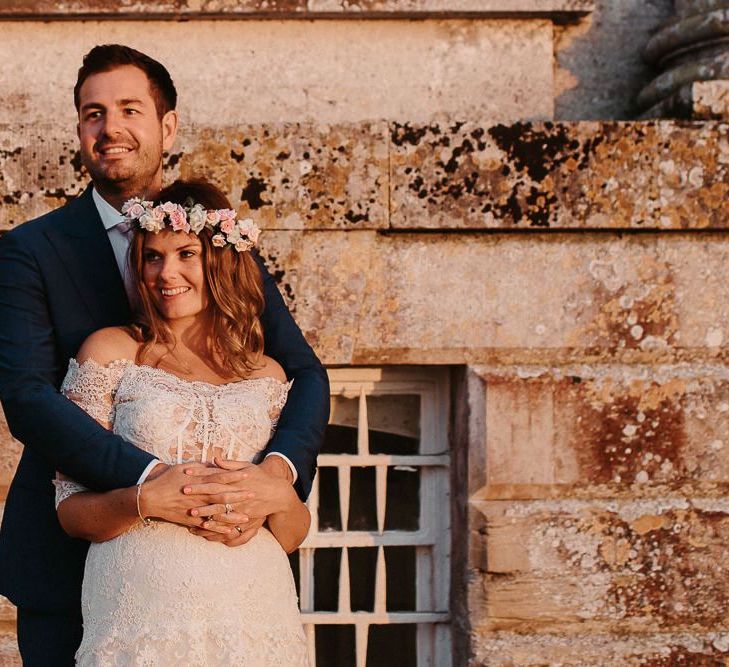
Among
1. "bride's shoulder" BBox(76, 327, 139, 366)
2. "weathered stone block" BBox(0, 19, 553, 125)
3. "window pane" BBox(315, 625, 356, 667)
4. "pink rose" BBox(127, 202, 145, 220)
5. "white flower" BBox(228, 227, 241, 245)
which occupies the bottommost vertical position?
"window pane" BBox(315, 625, 356, 667)

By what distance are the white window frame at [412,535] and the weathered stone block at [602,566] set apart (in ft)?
0.90

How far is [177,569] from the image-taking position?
2270 millimetres

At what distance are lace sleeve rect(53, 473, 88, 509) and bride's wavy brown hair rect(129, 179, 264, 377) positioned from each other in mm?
314

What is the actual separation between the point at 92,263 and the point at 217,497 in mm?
717

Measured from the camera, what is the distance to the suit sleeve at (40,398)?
7.35 feet

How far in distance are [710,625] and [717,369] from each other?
82 centimetres

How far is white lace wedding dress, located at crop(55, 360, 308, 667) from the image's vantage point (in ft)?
7.34

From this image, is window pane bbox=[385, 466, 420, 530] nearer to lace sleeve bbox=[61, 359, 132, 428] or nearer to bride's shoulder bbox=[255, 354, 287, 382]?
bride's shoulder bbox=[255, 354, 287, 382]

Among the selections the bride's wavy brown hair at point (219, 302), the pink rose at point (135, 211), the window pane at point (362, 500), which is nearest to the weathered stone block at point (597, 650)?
the window pane at point (362, 500)

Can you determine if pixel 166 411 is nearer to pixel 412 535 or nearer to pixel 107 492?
pixel 107 492

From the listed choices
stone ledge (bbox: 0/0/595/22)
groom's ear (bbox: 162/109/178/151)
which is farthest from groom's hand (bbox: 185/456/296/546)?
stone ledge (bbox: 0/0/595/22)

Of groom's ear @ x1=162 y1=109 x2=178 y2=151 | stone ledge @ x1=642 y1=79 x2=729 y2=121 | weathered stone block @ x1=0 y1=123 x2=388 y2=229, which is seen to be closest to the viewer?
groom's ear @ x1=162 y1=109 x2=178 y2=151

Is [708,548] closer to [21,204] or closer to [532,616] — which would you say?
[532,616]

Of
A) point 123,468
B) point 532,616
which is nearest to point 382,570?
point 532,616
